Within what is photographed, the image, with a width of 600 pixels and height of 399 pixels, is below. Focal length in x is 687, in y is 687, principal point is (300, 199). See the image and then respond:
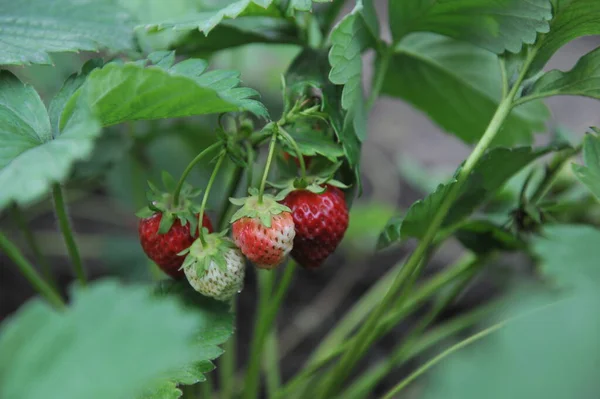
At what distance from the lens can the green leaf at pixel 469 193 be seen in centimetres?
73

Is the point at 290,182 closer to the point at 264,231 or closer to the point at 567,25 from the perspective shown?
the point at 264,231

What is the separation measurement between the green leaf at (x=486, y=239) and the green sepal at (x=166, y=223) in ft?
1.21

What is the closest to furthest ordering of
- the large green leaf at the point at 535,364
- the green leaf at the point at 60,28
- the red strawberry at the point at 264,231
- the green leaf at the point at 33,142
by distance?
1. the large green leaf at the point at 535,364
2. the green leaf at the point at 33,142
3. the red strawberry at the point at 264,231
4. the green leaf at the point at 60,28

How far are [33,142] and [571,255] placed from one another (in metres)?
0.52

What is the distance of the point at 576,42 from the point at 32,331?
7.35ft

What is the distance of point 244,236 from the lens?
0.69m

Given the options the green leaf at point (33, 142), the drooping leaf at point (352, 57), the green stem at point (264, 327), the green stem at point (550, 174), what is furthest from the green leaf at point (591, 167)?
the green leaf at point (33, 142)

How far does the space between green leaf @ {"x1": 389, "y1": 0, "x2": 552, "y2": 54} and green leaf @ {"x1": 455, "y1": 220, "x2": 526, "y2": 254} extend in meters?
0.22

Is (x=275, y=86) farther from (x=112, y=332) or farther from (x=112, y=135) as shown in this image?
(x=112, y=332)

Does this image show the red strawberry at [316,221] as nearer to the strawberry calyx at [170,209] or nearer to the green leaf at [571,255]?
the strawberry calyx at [170,209]

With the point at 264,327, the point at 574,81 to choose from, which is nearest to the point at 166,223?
the point at 264,327

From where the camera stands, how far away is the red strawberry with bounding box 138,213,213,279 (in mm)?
726

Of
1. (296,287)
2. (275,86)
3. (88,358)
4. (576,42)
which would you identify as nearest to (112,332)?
(88,358)

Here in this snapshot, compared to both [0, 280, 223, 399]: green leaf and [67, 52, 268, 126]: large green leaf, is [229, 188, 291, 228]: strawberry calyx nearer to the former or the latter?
[67, 52, 268, 126]: large green leaf
